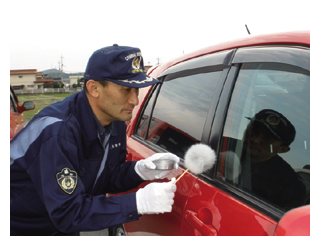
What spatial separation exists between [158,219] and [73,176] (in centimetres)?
55

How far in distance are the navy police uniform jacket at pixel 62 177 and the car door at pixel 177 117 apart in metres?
0.22

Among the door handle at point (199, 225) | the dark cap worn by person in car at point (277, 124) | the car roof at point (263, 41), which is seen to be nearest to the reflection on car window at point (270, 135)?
the dark cap worn by person in car at point (277, 124)

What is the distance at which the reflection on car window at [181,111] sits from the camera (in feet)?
4.53

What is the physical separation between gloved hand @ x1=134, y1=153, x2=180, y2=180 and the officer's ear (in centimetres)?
53

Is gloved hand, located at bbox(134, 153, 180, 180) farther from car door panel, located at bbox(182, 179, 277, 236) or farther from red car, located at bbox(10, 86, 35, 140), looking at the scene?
red car, located at bbox(10, 86, 35, 140)

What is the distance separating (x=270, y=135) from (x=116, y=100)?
36.4 inches

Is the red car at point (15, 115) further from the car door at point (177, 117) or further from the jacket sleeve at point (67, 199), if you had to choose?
the jacket sleeve at point (67, 199)

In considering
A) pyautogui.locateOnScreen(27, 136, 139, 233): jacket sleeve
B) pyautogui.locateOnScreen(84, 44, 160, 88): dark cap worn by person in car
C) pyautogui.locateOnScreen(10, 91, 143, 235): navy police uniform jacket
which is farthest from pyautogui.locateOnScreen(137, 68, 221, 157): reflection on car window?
pyautogui.locateOnScreen(27, 136, 139, 233): jacket sleeve

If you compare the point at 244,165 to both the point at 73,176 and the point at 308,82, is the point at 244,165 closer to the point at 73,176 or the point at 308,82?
the point at 308,82

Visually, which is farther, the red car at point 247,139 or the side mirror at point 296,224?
the red car at point 247,139

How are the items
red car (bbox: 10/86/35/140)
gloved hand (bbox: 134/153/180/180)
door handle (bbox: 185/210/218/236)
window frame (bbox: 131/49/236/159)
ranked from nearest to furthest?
door handle (bbox: 185/210/218/236)
window frame (bbox: 131/49/236/159)
gloved hand (bbox: 134/153/180/180)
red car (bbox: 10/86/35/140)

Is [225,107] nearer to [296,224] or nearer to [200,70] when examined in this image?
[200,70]

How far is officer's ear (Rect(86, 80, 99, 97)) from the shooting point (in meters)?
1.60

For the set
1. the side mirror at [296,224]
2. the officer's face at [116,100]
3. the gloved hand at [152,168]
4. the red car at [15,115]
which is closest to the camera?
the side mirror at [296,224]
